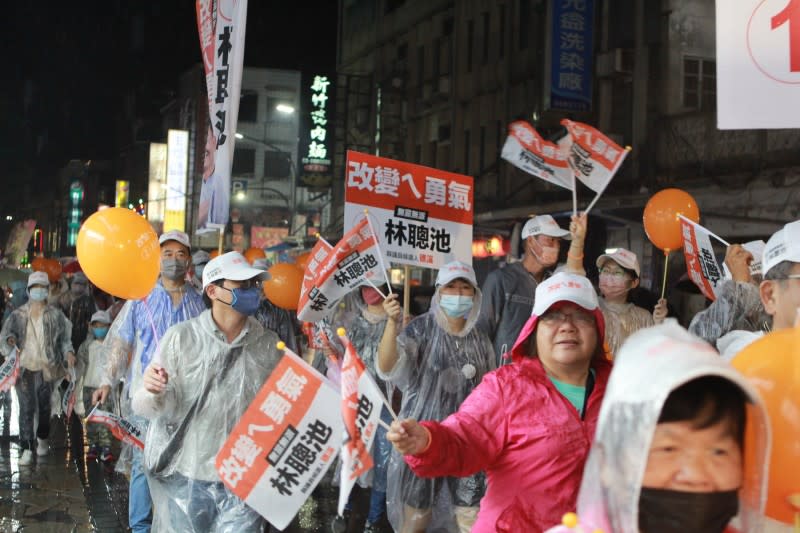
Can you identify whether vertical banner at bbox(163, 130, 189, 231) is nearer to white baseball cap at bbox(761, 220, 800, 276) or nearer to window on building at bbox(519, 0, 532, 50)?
window on building at bbox(519, 0, 532, 50)

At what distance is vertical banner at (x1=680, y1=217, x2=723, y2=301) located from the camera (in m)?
7.34

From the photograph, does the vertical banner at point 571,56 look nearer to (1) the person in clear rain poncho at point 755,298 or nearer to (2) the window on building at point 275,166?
(1) the person in clear rain poncho at point 755,298

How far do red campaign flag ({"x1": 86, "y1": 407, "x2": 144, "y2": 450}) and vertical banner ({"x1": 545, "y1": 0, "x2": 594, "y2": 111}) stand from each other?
43.5 feet

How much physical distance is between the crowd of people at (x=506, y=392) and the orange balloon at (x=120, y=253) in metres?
0.54

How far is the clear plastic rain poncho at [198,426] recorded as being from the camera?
203 inches

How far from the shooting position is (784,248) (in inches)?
126

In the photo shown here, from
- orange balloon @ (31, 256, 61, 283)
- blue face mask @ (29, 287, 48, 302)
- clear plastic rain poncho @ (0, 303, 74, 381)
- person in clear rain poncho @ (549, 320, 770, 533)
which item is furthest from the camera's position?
orange balloon @ (31, 256, 61, 283)

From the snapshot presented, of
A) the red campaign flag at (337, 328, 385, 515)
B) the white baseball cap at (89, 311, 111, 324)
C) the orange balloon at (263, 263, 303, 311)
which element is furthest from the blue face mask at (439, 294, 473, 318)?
the white baseball cap at (89, 311, 111, 324)

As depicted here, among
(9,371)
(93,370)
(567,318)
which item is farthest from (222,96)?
(93,370)

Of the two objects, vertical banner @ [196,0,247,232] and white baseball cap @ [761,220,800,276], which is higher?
vertical banner @ [196,0,247,232]

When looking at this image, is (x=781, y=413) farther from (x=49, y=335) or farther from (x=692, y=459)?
(x=49, y=335)

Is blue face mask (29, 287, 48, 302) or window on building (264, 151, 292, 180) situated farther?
window on building (264, 151, 292, 180)

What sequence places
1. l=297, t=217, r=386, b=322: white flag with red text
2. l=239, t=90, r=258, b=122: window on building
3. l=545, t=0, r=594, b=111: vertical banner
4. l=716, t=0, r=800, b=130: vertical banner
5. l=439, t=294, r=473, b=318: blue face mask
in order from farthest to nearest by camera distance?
1. l=239, t=90, r=258, b=122: window on building
2. l=545, t=0, r=594, b=111: vertical banner
3. l=297, t=217, r=386, b=322: white flag with red text
4. l=439, t=294, r=473, b=318: blue face mask
5. l=716, t=0, r=800, b=130: vertical banner

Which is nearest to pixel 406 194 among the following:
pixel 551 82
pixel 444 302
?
pixel 444 302
